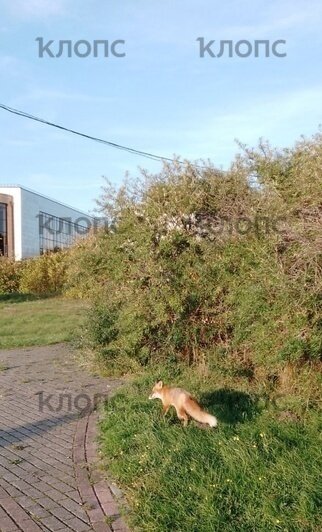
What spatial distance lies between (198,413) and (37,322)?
14.1 metres

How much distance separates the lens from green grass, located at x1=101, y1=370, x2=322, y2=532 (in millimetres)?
3939

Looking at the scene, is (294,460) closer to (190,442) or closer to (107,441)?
(190,442)

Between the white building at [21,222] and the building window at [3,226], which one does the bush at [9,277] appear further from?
the building window at [3,226]

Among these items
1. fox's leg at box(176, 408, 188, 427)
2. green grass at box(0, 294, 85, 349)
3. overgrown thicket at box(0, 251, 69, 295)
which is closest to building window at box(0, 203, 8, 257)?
overgrown thicket at box(0, 251, 69, 295)

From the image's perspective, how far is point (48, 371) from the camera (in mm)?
10266

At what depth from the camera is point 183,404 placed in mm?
5672

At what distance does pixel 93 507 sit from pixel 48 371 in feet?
19.9

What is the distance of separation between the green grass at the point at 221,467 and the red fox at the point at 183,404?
0.43 feet

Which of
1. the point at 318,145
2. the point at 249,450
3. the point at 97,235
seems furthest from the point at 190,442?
the point at 97,235

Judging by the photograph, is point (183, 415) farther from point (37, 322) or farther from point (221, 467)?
point (37, 322)

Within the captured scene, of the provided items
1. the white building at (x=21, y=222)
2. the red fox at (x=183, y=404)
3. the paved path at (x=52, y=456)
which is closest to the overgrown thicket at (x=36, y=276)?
the white building at (x=21, y=222)

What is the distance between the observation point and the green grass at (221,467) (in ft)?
12.9

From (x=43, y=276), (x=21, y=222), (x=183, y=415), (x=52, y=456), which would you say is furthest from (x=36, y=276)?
(x=183, y=415)

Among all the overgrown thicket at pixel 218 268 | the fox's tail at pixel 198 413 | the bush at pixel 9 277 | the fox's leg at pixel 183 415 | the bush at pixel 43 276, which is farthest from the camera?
the bush at pixel 9 277
